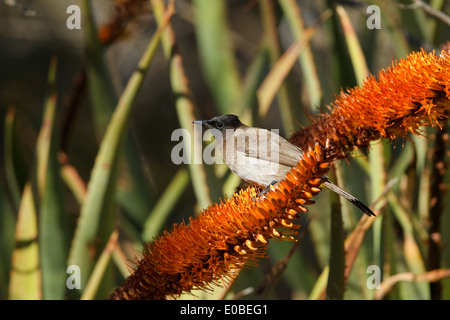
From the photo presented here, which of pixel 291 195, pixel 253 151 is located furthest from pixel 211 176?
pixel 291 195

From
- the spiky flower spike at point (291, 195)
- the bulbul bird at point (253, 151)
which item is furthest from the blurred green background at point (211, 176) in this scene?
the spiky flower spike at point (291, 195)

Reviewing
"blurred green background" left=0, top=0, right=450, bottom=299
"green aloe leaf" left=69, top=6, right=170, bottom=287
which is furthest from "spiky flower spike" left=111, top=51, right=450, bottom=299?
"green aloe leaf" left=69, top=6, right=170, bottom=287

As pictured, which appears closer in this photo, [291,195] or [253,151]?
[291,195]

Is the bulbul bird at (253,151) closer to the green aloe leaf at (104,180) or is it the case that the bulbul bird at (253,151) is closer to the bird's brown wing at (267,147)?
the bird's brown wing at (267,147)

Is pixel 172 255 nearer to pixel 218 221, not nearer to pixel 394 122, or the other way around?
pixel 218 221

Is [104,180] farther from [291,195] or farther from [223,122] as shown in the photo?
[291,195]

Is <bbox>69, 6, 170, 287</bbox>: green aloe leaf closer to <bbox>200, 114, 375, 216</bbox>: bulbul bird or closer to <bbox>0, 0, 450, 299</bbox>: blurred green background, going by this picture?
<bbox>0, 0, 450, 299</bbox>: blurred green background

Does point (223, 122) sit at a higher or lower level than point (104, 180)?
higher
